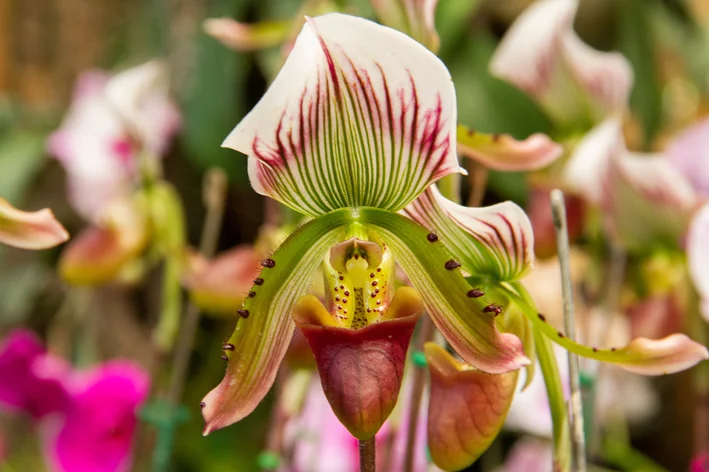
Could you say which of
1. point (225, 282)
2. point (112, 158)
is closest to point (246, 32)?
point (225, 282)

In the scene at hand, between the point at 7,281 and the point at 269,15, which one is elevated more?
the point at 269,15

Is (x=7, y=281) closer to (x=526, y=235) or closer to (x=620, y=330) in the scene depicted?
(x=620, y=330)

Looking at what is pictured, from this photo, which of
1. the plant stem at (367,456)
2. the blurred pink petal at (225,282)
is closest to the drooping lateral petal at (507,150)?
the plant stem at (367,456)

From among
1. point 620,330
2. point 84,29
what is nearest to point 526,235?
point 620,330

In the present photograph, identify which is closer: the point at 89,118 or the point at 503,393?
the point at 503,393

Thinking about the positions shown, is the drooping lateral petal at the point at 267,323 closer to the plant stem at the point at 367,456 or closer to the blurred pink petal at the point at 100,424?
the plant stem at the point at 367,456

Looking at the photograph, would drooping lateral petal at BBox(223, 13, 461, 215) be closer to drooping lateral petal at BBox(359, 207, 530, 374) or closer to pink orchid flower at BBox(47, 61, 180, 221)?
drooping lateral petal at BBox(359, 207, 530, 374)
